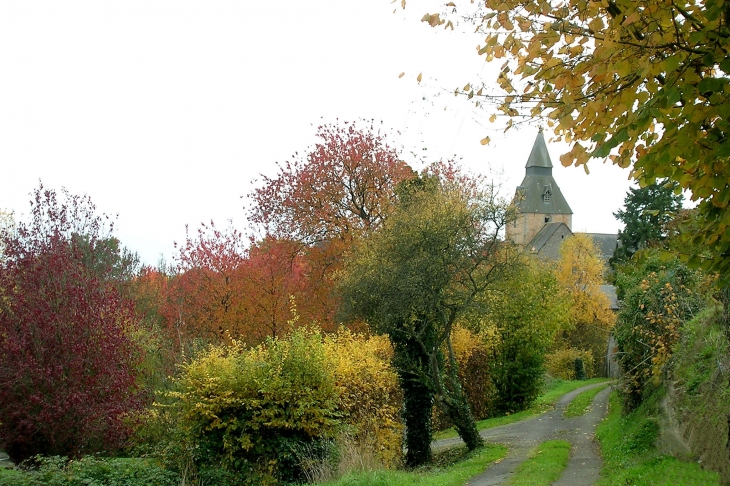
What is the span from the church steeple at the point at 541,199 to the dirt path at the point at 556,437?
173 ft

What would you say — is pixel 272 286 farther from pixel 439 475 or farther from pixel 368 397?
pixel 439 475

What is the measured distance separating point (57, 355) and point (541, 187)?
7154 cm

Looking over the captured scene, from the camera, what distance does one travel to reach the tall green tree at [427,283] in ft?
48.9

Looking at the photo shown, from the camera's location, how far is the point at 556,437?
1712 centimetres

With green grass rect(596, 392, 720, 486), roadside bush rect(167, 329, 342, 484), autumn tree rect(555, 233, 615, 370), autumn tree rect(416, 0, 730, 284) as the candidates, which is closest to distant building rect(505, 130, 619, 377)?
autumn tree rect(555, 233, 615, 370)

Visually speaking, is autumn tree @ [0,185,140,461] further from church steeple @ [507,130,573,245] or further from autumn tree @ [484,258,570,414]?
church steeple @ [507,130,573,245]

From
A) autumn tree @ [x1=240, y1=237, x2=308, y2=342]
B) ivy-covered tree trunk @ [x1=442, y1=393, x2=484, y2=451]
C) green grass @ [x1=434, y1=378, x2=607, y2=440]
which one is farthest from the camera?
autumn tree @ [x1=240, y1=237, x2=308, y2=342]

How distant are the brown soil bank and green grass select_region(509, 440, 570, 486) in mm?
1992

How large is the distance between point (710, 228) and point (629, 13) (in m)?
1.47

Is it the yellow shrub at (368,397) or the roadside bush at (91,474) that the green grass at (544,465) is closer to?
the yellow shrub at (368,397)

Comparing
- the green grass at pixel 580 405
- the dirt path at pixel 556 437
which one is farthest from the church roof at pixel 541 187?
the dirt path at pixel 556 437

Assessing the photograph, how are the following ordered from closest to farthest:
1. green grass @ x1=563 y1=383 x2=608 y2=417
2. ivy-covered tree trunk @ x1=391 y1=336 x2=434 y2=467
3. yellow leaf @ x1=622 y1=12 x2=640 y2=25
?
1. yellow leaf @ x1=622 y1=12 x2=640 y2=25
2. ivy-covered tree trunk @ x1=391 y1=336 x2=434 y2=467
3. green grass @ x1=563 y1=383 x2=608 y2=417

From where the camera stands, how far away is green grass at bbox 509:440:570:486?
11.1 m

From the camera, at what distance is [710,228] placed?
4.12 metres
